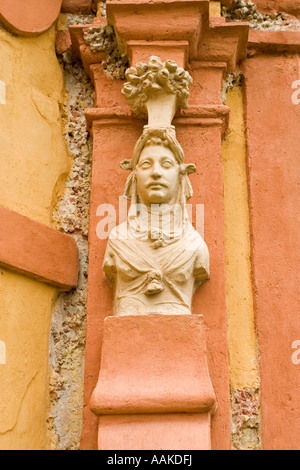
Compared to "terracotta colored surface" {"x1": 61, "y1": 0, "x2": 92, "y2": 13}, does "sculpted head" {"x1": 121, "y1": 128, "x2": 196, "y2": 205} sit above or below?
below

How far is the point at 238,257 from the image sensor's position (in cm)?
319

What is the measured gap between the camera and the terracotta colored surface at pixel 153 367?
103 inches

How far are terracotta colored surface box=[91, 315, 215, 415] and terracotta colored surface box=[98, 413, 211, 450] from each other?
0.09 ft

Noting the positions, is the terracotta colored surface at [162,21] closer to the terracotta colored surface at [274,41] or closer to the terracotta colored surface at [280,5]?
the terracotta colored surface at [274,41]

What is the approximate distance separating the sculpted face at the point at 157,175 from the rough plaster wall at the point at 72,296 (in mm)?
419

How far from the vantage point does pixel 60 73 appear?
141 inches

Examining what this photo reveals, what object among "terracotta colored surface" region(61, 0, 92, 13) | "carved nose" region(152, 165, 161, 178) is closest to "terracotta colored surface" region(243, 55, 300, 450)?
"carved nose" region(152, 165, 161, 178)

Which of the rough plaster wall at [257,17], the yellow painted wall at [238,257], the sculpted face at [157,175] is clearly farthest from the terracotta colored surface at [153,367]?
the rough plaster wall at [257,17]

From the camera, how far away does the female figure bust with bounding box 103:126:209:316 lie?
2.84m

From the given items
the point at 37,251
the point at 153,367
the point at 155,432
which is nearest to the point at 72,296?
the point at 37,251

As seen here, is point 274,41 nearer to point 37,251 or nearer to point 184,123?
point 184,123

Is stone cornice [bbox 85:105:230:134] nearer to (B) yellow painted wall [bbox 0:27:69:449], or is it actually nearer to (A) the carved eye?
(B) yellow painted wall [bbox 0:27:69:449]

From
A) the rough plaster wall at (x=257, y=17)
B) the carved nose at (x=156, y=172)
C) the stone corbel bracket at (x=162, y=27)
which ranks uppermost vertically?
the rough plaster wall at (x=257, y=17)
